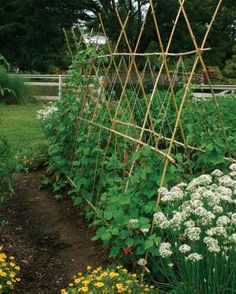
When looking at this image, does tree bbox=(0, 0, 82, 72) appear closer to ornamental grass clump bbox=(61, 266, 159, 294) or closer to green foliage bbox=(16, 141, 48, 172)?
green foliage bbox=(16, 141, 48, 172)

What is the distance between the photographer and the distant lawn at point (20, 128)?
405 inches

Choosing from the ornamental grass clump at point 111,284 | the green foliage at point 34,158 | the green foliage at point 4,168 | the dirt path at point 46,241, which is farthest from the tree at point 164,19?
the ornamental grass clump at point 111,284

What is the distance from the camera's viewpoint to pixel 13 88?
17109mm

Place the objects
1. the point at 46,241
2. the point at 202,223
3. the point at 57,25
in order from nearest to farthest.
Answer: the point at 202,223 → the point at 46,241 → the point at 57,25

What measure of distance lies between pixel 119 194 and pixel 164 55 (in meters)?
1.14

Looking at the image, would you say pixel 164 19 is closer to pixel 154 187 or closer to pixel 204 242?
pixel 154 187

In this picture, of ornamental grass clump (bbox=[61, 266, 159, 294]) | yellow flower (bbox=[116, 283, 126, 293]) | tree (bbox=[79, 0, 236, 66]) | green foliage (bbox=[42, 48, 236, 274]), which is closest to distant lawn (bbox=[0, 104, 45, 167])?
green foliage (bbox=[42, 48, 236, 274])

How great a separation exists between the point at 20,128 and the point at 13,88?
5192 mm

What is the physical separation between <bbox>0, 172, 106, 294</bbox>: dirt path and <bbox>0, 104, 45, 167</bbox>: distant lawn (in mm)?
2302

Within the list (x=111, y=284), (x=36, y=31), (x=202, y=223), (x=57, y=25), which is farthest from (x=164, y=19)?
(x=202, y=223)

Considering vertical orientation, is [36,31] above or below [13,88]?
above

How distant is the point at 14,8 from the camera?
27.8 m

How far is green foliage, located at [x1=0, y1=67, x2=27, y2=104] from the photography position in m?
16.7

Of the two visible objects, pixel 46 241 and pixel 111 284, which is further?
pixel 46 241
